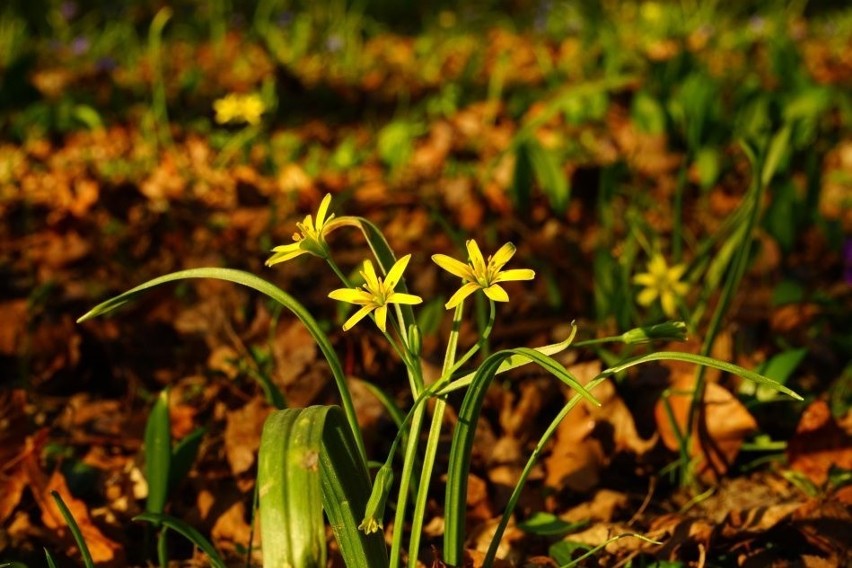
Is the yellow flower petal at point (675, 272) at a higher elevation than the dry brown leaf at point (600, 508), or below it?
higher

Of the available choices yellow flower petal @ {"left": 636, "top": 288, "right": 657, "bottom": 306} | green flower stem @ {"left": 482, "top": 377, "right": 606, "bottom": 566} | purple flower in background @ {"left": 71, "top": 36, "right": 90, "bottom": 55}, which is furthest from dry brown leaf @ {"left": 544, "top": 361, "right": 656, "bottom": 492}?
purple flower in background @ {"left": 71, "top": 36, "right": 90, "bottom": 55}

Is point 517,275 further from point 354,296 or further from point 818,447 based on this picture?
point 818,447

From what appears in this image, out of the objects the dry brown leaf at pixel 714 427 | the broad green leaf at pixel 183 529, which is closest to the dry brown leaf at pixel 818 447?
the dry brown leaf at pixel 714 427

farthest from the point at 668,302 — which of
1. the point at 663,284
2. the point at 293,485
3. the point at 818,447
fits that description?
the point at 293,485

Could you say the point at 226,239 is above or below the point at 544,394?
above

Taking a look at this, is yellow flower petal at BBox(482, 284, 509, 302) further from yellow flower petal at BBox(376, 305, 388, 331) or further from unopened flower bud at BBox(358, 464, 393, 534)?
unopened flower bud at BBox(358, 464, 393, 534)

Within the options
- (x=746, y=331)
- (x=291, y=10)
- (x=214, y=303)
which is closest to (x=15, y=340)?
(x=214, y=303)

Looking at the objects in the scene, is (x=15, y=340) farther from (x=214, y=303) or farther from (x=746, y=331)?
(x=746, y=331)

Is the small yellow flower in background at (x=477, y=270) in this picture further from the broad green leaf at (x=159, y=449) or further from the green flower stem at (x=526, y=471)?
the broad green leaf at (x=159, y=449)
